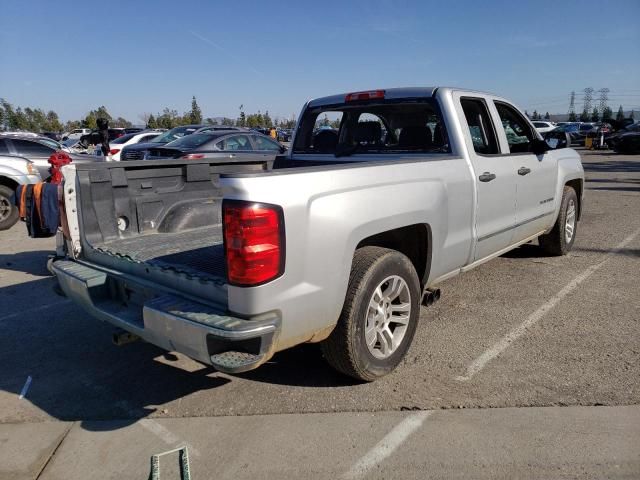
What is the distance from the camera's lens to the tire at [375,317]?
302 centimetres

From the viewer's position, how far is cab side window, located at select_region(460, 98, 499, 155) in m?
4.42

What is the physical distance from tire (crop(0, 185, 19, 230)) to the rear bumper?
7530 mm

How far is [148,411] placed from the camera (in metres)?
3.18

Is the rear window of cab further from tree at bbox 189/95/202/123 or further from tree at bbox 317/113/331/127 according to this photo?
tree at bbox 189/95/202/123

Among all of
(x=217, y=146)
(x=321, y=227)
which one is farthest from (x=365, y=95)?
(x=217, y=146)

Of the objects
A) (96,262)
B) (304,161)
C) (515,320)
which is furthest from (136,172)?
(515,320)

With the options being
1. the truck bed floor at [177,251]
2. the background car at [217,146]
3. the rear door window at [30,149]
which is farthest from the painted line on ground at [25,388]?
the rear door window at [30,149]

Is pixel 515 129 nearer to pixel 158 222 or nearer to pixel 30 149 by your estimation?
pixel 158 222

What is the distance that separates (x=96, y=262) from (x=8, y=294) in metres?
2.78

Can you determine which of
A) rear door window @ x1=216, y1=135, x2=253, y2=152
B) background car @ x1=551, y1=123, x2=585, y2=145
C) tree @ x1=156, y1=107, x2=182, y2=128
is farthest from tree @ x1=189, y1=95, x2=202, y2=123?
rear door window @ x1=216, y1=135, x2=253, y2=152

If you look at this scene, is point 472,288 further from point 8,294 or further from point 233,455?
point 8,294

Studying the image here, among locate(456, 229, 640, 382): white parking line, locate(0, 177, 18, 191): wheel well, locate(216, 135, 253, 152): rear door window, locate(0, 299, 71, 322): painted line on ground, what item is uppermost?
locate(216, 135, 253, 152): rear door window

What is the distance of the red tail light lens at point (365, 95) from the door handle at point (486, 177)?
46.5 inches

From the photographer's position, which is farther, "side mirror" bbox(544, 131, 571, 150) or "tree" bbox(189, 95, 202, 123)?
"tree" bbox(189, 95, 202, 123)
